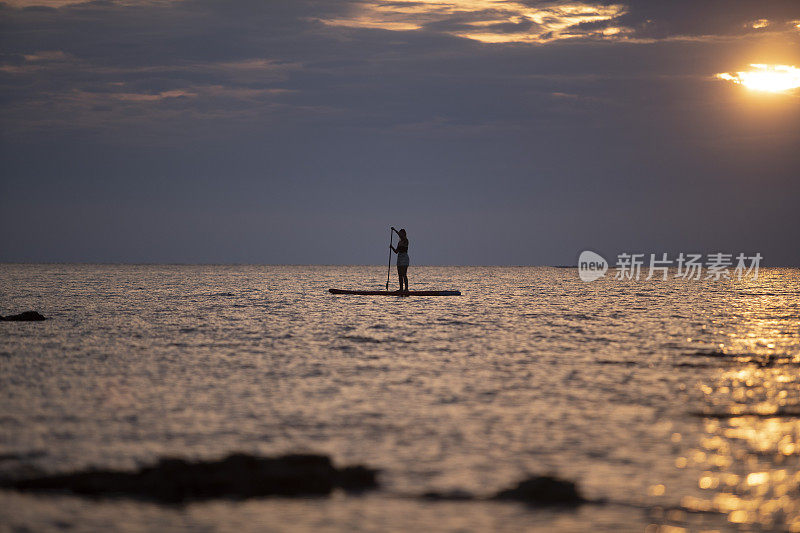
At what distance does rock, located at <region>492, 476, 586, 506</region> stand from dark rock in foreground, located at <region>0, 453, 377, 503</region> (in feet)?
5.04

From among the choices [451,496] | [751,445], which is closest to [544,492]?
[451,496]

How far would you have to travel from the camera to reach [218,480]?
9.12 meters

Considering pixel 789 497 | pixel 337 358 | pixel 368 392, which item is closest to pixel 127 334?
pixel 337 358

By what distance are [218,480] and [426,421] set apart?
4.08 m

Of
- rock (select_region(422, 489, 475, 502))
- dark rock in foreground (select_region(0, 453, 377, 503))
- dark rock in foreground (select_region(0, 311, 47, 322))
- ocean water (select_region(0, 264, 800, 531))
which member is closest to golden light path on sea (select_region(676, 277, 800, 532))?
ocean water (select_region(0, 264, 800, 531))

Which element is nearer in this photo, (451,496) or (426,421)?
(451,496)

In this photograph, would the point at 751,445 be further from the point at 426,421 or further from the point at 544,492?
the point at 426,421

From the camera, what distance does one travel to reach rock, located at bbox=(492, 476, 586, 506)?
27.8 ft

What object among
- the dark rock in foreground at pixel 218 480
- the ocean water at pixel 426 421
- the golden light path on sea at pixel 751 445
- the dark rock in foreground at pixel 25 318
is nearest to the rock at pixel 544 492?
the ocean water at pixel 426 421

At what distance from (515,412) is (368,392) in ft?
A: 10.1

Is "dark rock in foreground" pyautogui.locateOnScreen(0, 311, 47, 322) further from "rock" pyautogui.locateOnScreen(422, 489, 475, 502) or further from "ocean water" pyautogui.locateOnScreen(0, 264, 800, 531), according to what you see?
"rock" pyautogui.locateOnScreen(422, 489, 475, 502)

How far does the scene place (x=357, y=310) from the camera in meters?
41.3

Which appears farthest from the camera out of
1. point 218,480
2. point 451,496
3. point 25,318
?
point 25,318

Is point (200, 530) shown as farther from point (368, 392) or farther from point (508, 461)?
point (368, 392)
